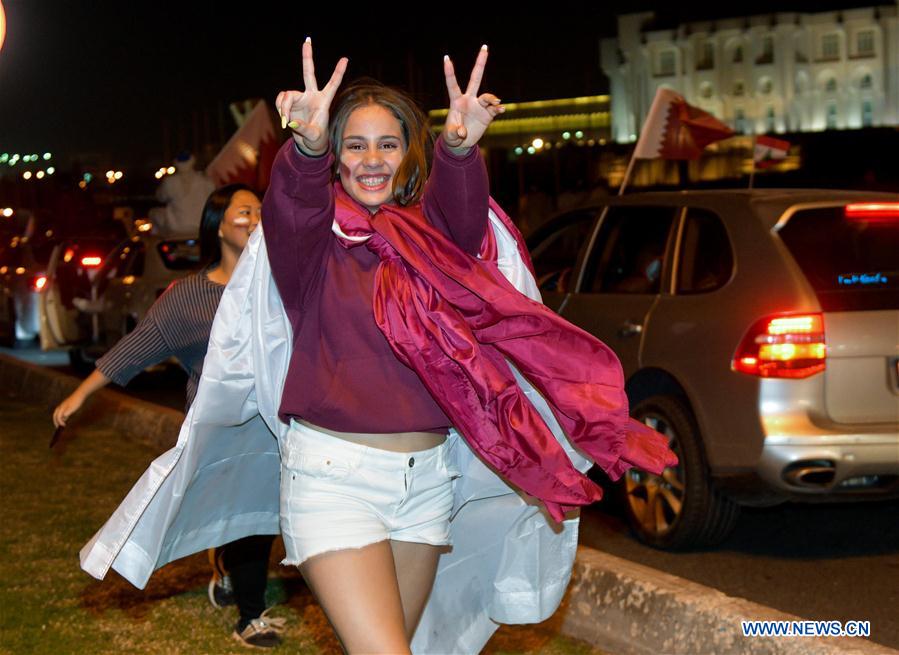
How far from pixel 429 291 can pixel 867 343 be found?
316 centimetres

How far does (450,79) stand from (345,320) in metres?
0.60

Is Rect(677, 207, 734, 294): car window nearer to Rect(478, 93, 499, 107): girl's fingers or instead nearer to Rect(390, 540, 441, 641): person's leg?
Rect(390, 540, 441, 641): person's leg

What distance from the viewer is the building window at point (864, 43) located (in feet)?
354

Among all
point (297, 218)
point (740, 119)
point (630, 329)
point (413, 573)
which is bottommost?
point (740, 119)

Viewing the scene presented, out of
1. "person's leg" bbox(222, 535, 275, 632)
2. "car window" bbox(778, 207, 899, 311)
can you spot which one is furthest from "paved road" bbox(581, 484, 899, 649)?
"person's leg" bbox(222, 535, 275, 632)

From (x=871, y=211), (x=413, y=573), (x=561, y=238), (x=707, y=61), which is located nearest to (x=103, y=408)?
(x=561, y=238)

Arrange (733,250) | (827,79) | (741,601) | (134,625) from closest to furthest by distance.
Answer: (741,601), (134,625), (733,250), (827,79)

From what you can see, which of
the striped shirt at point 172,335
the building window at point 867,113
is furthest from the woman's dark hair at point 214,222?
the building window at point 867,113

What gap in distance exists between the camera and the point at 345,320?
3.22 meters

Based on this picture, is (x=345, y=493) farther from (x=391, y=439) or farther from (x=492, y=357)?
(x=492, y=357)

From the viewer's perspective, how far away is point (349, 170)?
11.2 ft

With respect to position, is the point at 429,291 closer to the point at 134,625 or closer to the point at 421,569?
the point at 421,569

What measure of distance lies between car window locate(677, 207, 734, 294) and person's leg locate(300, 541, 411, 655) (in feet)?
11.5

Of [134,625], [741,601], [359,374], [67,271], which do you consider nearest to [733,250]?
[741,601]
